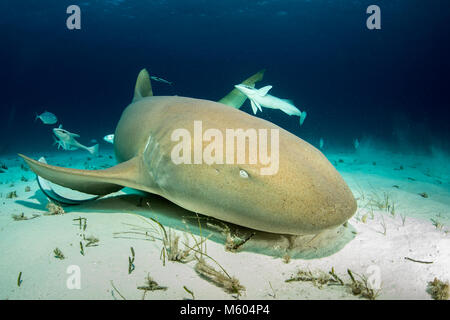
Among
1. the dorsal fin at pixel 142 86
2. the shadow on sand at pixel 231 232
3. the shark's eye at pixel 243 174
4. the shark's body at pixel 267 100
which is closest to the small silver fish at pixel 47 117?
the dorsal fin at pixel 142 86

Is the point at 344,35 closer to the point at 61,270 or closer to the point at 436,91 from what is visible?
the point at 436,91

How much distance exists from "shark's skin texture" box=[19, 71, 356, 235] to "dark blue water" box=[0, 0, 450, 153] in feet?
34.0

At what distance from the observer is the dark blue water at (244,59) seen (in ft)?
133

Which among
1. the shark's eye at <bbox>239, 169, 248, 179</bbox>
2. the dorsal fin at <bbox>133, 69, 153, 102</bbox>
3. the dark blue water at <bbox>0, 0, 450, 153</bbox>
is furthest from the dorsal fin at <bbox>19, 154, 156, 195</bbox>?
the dark blue water at <bbox>0, 0, 450, 153</bbox>

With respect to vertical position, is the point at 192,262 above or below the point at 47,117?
below

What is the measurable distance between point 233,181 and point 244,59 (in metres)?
85.6

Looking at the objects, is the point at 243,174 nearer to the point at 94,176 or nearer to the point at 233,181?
the point at 233,181

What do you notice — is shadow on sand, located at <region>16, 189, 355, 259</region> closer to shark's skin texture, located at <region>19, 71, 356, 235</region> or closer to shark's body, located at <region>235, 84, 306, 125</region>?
shark's skin texture, located at <region>19, 71, 356, 235</region>

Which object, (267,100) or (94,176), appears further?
(267,100)

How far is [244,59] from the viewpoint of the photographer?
80.6 metres

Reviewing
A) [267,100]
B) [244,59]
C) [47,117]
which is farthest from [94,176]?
[244,59]

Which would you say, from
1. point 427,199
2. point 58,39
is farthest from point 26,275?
point 58,39

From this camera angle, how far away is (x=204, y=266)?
82.5 inches

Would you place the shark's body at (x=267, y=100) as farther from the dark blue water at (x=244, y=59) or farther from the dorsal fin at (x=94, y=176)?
the dark blue water at (x=244, y=59)
